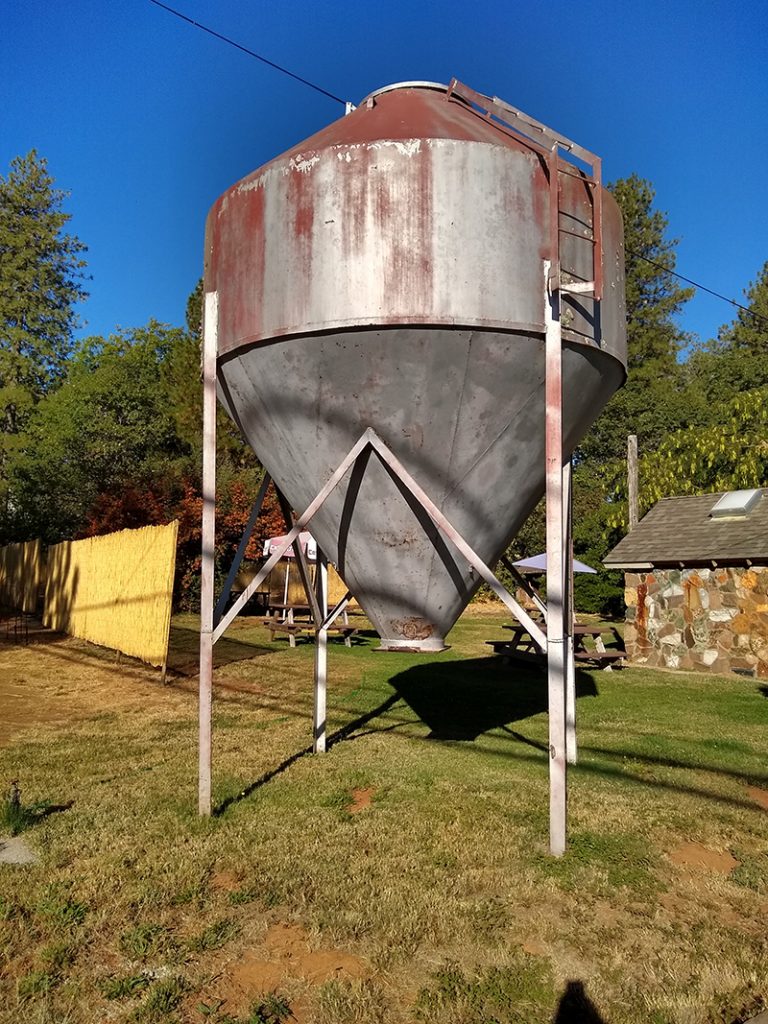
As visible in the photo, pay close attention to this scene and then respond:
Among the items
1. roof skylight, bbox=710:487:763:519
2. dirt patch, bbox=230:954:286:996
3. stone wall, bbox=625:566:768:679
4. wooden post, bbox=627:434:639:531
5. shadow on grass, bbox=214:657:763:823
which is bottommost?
dirt patch, bbox=230:954:286:996

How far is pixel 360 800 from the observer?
20.0 feet

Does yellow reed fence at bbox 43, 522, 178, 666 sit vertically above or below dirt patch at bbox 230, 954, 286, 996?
above

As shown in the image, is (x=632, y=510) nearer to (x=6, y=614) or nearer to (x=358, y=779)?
(x=358, y=779)

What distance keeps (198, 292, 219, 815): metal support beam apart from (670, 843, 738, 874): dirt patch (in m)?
3.40

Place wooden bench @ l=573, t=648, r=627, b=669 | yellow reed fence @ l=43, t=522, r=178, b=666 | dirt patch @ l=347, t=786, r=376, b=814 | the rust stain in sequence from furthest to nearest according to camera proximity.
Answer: wooden bench @ l=573, t=648, r=627, b=669 → yellow reed fence @ l=43, t=522, r=178, b=666 → the rust stain → dirt patch @ l=347, t=786, r=376, b=814

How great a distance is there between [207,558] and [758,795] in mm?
5041

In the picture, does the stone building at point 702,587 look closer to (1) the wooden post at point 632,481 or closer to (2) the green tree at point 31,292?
(1) the wooden post at point 632,481

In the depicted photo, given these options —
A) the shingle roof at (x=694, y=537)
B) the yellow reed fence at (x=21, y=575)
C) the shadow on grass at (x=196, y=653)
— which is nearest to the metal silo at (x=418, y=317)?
the shadow on grass at (x=196, y=653)

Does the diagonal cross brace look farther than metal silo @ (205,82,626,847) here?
Yes

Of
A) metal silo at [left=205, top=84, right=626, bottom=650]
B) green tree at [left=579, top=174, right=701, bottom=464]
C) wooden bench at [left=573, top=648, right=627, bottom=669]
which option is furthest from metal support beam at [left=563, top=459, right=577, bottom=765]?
green tree at [left=579, top=174, right=701, bottom=464]

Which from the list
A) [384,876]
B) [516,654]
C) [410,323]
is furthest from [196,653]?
[410,323]

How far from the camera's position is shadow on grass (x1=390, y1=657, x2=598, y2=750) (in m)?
9.02

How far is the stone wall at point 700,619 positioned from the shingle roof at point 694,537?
34 centimetres

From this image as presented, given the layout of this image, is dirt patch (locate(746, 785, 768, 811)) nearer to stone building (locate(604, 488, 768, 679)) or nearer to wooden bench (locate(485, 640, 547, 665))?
wooden bench (locate(485, 640, 547, 665))
